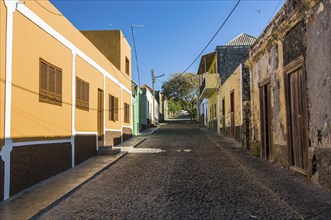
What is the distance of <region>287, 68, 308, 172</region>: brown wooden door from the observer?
27.1ft

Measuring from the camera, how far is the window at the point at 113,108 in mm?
16356

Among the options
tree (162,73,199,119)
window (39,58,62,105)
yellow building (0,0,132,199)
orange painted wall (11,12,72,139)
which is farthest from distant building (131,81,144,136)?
tree (162,73,199,119)

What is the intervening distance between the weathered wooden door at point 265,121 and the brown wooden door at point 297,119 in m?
2.02

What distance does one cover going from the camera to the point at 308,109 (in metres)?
7.81

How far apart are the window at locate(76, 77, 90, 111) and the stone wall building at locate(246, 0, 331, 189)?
5.74 m

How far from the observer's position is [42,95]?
26.6 feet

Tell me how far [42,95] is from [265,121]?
275 inches

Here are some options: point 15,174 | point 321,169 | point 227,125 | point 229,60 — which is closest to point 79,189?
point 15,174

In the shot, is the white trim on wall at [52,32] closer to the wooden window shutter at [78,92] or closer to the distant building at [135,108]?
the wooden window shutter at [78,92]

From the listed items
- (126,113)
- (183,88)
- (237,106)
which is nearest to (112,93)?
(126,113)

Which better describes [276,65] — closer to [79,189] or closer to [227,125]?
[79,189]

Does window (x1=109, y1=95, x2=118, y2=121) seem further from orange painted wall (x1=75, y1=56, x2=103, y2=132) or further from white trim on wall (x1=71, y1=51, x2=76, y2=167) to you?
white trim on wall (x1=71, y1=51, x2=76, y2=167)

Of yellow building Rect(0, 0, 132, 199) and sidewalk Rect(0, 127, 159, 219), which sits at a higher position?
yellow building Rect(0, 0, 132, 199)

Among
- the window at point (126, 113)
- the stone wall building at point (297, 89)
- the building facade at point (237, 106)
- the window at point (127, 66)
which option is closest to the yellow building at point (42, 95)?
the stone wall building at point (297, 89)
